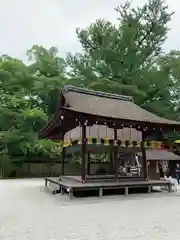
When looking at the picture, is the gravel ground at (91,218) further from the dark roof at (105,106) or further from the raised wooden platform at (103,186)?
the dark roof at (105,106)

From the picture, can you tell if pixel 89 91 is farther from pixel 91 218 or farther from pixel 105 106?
pixel 91 218

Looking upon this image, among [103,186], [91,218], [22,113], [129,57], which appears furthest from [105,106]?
[129,57]

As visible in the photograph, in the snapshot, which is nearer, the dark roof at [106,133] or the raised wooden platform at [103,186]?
the raised wooden platform at [103,186]

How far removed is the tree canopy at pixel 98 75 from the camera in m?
21.7

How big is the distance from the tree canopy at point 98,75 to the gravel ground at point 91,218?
1186cm

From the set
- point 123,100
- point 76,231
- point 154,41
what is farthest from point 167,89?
point 76,231

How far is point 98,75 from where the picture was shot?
2525cm

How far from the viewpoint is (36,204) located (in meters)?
9.10

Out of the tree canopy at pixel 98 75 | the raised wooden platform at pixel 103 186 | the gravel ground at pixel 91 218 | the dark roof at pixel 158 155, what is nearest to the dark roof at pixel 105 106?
the raised wooden platform at pixel 103 186

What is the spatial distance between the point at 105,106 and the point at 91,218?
6826 mm

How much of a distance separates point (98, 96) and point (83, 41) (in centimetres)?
1353

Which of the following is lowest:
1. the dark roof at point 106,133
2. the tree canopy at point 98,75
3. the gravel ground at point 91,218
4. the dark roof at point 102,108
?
the gravel ground at point 91,218

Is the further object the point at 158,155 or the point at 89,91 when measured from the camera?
the point at 158,155

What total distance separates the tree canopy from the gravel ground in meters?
11.9
